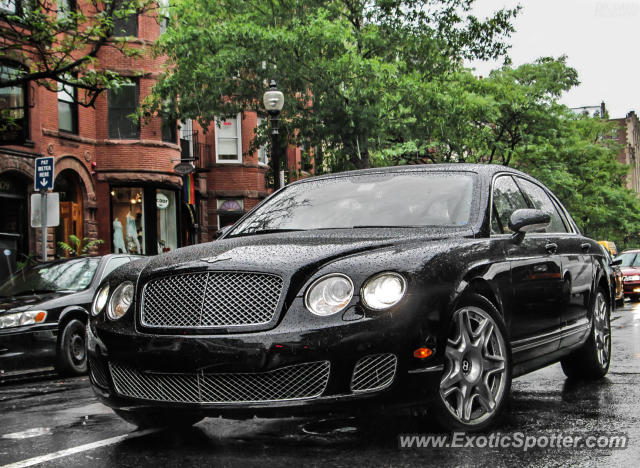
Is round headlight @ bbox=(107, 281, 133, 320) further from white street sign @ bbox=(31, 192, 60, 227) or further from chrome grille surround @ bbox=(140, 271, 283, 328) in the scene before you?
white street sign @ bbox=(31, 192, 60, 227)

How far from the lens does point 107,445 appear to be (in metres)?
4.70

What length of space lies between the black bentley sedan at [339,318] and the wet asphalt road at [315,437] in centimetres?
23

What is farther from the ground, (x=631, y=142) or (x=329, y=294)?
(x=631, y=142)

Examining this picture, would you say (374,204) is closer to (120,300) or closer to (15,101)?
(120,300)

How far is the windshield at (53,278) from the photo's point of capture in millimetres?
10758

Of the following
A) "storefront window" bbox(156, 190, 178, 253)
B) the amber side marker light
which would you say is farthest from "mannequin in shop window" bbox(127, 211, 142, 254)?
the amber side marker light

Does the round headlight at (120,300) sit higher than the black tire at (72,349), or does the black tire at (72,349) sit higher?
the round headlight at (120,300)

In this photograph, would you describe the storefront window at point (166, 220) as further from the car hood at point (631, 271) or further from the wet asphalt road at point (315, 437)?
the wet asphalt road at point (315, 437)

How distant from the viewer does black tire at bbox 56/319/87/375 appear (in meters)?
10.0

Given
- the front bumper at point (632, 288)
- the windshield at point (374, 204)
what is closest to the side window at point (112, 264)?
the windshield at point (374, 204)

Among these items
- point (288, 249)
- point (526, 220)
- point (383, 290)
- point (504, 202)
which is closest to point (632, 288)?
point (504, 202)

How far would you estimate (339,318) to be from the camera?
4062mm

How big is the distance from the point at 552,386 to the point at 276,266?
10.5 ft

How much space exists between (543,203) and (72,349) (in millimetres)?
6133
